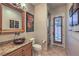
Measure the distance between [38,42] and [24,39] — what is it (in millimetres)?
309

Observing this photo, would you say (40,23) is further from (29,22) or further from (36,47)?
(36,47)

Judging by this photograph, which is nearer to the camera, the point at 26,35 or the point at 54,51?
the point at 54,51

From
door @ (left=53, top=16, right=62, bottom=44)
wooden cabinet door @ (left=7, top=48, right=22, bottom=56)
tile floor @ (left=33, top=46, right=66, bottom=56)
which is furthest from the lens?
door @ (left=53, top=16, right=62, bottom=44)

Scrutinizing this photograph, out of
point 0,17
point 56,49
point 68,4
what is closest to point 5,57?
point 0,17

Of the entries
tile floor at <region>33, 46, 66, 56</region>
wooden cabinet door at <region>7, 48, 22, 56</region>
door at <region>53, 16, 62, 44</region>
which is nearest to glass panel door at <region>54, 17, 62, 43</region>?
door at <region>53, 16, 62, 44</region>

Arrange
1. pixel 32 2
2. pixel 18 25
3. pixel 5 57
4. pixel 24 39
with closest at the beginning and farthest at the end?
pixel 5 57, pixel 32 2, pixel 24 39, pixel 18 25

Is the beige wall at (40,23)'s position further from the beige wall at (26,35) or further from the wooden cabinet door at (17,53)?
the wooden cabinet door at (17,53)

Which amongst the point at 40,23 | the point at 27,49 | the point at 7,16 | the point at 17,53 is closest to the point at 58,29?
the point at 40,23

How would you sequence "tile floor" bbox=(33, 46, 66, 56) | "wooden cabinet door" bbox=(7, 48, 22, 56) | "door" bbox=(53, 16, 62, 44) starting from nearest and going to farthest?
"wooden cabinet door" bbox=(7, 48, 22, 56), "tile floor" bbox=(33, 46, 66, 56), "door" bbox=(53, 16, 62, 44)

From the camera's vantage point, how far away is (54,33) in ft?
6.24

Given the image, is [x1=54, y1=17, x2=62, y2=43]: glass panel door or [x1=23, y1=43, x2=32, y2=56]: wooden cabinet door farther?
[x1=54, y1=17, x2=62, y2=43]: glass panel door

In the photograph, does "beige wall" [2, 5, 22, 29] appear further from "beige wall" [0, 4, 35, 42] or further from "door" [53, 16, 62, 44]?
"door" [53, 16, 62, 44]

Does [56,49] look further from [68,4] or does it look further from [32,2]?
[32,2]

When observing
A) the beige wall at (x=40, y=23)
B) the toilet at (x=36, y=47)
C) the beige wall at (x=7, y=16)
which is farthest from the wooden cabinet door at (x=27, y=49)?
the beige wall at (x=7, y=16)
